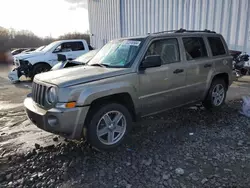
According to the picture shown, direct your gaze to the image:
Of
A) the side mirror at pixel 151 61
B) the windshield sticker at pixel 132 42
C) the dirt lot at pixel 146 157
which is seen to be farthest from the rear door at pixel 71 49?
the side mirror at pixel 151 61

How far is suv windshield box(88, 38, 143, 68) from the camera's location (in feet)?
12.0

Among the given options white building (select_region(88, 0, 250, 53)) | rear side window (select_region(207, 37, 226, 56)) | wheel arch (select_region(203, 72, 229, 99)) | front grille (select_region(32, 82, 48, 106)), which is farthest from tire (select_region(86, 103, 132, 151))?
white building (select_region(88, 0, 250, 53))

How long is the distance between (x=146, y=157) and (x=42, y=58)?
25.6 ft

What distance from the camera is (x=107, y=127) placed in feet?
11.2

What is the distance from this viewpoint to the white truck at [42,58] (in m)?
9.24

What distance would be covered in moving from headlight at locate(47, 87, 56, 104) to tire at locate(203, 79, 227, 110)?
3.32 metres

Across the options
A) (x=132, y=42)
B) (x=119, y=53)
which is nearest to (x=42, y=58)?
(x=119, y=53)

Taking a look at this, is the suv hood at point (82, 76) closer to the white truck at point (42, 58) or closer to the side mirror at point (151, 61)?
the side mirror at point (151, 61)

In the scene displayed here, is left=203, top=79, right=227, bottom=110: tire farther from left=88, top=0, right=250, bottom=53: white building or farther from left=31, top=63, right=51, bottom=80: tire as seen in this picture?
left=31, top=63, right=51, bottom=80: tire

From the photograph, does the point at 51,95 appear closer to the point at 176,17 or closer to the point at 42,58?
the point at 42,58

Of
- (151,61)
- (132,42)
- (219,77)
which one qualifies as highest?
(132,42)

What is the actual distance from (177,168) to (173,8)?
8863mm

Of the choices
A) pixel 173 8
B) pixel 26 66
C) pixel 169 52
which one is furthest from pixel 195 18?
pixel 26 66

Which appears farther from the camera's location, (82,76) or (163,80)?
(163,80)
